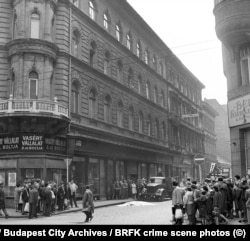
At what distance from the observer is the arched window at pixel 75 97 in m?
29.8

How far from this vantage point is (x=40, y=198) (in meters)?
22.1

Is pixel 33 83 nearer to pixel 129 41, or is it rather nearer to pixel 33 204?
pixel 33 204

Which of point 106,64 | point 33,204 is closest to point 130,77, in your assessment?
point 106,64

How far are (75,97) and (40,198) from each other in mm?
10134

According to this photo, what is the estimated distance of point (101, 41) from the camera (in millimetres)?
34812

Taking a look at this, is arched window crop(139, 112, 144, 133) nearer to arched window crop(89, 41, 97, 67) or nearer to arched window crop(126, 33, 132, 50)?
arched window crop(126, 33, 132, 50)

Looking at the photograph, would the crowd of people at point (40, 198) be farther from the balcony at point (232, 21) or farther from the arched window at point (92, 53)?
the balcony at point (232, 21)

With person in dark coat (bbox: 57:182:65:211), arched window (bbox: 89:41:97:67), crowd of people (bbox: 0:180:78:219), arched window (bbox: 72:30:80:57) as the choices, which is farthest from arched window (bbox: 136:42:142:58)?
person in dark coat (bbox: 57:182:65:211)

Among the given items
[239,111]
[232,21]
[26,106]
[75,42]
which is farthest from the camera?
[75,42]

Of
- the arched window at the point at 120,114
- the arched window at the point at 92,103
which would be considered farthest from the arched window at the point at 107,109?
the arched window at the point at 92,103

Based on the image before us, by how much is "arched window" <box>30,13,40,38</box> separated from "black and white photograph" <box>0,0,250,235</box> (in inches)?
2.6

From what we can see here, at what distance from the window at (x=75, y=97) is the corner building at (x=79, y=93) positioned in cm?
7

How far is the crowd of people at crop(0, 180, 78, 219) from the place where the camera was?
68.6 feet
